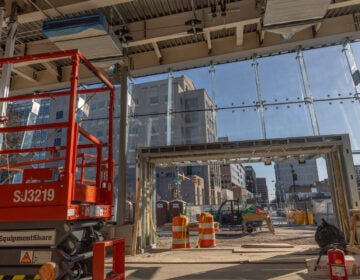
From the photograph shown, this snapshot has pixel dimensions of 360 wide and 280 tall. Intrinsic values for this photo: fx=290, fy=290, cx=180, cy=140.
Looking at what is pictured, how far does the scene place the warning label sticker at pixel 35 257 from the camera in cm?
356

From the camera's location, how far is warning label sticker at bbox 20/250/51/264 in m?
3.56

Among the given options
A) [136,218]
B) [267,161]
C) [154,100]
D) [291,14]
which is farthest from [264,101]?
[136,218]

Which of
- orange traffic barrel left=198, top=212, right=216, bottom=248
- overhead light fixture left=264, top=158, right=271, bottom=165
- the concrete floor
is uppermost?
overhead light fixture left=264, top=158, right=271, bottom=165

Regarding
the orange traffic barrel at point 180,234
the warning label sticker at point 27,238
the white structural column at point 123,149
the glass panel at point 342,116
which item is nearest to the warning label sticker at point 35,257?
the warning label sticker at point 27,238

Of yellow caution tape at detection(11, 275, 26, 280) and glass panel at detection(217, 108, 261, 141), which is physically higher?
glass panel at detection(217, 108, 261, 141)

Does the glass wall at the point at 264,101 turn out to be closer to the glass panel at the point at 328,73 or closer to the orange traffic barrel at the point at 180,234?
the glass panel at the point at 328,73

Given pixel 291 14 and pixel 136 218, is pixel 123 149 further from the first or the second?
pixel 291 14

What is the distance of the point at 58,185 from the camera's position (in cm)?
360

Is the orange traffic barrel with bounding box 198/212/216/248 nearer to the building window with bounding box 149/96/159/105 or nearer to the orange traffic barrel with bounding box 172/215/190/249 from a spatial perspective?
the orange traffic barrel with bounding box 172/215/190/249

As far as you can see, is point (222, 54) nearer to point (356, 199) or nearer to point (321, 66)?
point (321, 66)

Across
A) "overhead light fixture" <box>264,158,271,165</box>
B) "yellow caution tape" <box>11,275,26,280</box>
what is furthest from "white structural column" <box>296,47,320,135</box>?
"yellow caution tape" <box>11,275,26,280</box>

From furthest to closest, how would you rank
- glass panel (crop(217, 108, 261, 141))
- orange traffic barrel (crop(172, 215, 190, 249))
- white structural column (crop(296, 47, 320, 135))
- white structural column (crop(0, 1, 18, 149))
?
1. glass panel (crop(217, 108, 261, 141))
2. white structural column (crop(296, 47, 320, 135))
3. orange traffic barrel (crop(172, 215, 190, 249))
4. white structural column (crop(0, 1, 18, 149))

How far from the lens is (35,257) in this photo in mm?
3580

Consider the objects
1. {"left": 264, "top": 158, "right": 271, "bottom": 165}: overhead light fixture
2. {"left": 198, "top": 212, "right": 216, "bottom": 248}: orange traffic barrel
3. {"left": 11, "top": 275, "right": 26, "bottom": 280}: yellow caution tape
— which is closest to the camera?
{"left": 11, "top": 275, "right": 26, "bottom": 280}: yellow caution tape
